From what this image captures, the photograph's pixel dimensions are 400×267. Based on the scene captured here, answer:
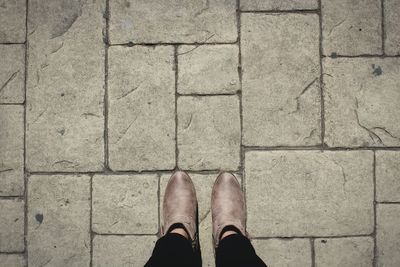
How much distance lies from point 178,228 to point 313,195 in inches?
37.5

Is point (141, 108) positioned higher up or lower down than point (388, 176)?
higher up

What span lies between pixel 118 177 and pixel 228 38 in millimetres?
1237

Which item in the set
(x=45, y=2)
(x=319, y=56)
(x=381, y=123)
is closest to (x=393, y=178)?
(x=381, y=123)

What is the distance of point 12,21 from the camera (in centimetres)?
253

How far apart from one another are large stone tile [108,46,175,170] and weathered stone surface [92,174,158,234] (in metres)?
0.11

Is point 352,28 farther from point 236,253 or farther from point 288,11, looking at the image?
→ point 236,253

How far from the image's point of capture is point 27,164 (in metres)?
2.50

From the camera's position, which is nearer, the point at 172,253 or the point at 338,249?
the point at 172,253

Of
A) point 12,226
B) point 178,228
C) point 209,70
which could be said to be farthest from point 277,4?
point 12,226

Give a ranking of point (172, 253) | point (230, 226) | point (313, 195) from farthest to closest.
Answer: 1. point (313, 195)
2. point (230, 226)
3. point (172, 253)

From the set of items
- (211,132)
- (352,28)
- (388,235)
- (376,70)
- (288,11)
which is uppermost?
(288,11)

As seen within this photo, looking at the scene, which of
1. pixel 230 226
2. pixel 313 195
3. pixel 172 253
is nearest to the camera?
pixel 172 253

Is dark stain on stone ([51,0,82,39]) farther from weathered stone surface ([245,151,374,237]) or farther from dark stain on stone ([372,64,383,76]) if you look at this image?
dark stain on stone ([372,64,383,76])

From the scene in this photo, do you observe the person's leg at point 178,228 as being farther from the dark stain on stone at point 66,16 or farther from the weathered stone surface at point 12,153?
the dark stain on stone at point 66,16
